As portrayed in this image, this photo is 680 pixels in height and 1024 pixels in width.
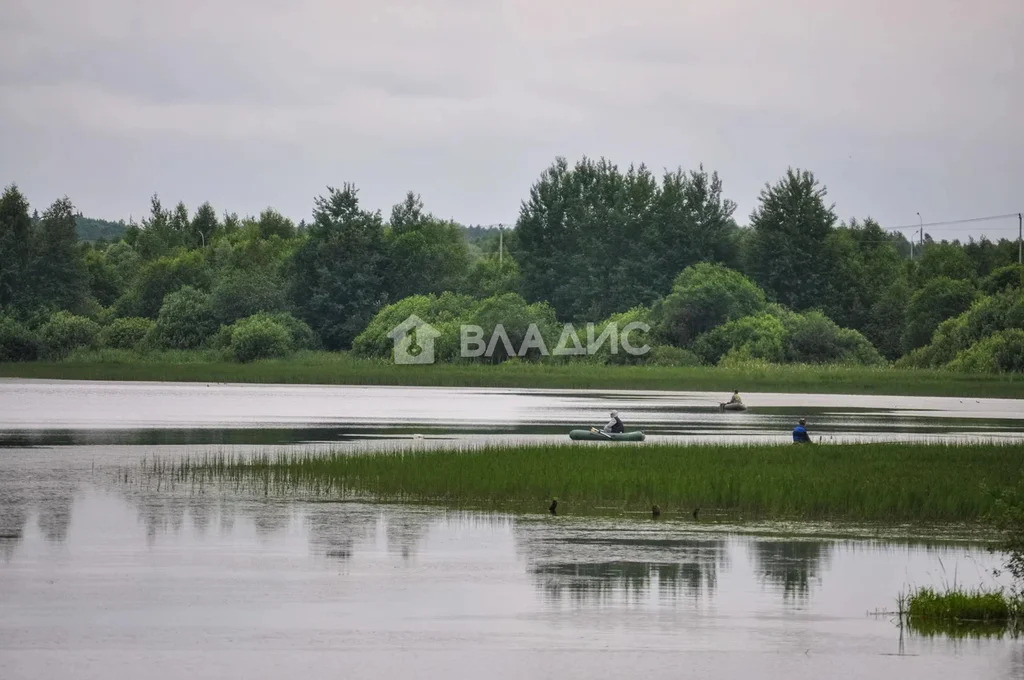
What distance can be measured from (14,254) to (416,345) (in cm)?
4637

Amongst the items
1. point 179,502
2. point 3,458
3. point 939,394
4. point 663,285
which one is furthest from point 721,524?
point 663,285

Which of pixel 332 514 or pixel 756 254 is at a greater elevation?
pixel 756 254

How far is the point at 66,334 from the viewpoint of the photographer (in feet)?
403

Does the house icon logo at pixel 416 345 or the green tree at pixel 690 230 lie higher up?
the green tree at pixel 690 230

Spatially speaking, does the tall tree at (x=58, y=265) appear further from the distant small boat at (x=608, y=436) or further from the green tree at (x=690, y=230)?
the distant small boat at (x=608, y=436)

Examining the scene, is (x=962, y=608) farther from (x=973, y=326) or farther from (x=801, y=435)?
(x=973, y=326)

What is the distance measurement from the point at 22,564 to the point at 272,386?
241ft

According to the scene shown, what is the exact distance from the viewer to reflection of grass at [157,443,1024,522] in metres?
31.3

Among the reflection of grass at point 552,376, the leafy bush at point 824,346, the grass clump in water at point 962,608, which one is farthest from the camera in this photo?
the leafy bush at point 824,346

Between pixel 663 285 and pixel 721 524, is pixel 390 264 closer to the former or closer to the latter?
pixel 663 285

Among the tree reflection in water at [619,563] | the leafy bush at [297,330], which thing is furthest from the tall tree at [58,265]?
the tree reflection in water at [619,563]

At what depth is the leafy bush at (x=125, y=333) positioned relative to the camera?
5044 inches

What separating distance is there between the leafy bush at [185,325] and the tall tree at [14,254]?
759 inches

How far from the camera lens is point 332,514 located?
3083cm
